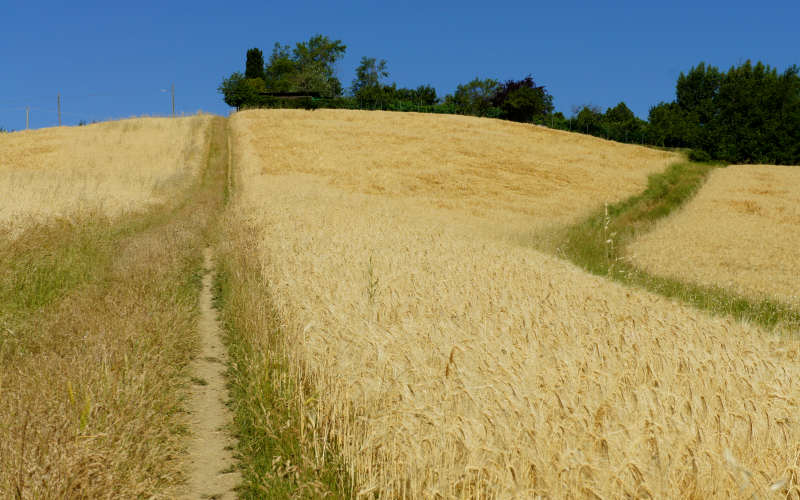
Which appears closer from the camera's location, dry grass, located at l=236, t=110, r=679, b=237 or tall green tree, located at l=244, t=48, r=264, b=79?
dry grass, located at l=236, t=110, r=679, b=237

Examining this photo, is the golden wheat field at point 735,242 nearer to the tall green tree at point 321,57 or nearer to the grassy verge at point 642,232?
the grassy verge at point 642,232

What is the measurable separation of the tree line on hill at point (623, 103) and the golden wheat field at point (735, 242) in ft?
66.2

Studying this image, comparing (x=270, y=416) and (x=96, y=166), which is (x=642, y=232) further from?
(x=96, y=166)

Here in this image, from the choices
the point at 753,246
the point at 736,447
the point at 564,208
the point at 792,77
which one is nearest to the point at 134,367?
the point at 736,447

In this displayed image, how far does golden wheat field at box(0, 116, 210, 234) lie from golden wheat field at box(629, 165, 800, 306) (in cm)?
1601

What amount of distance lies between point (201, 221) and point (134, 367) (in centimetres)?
1322

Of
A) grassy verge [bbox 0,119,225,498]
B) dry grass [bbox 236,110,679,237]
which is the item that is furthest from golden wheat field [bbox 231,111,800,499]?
dry grass [bbox 236,110,679,237]

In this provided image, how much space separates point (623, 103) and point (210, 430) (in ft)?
377

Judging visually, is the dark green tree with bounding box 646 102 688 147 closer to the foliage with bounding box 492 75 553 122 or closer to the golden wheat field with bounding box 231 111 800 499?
the foliage with bounding box 492 75 553 122

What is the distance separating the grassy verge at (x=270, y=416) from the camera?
3.98m

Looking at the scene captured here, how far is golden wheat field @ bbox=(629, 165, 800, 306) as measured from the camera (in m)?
12.8

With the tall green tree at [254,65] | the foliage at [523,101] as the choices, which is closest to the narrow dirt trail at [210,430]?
the foliage at [523,101]

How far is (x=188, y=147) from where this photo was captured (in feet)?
136

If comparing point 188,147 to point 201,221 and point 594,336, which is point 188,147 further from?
point 594,336
